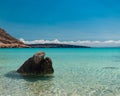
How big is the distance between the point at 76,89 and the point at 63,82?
9.42 feet

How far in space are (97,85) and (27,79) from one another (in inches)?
232

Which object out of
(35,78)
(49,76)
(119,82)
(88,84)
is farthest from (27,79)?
(119,82)

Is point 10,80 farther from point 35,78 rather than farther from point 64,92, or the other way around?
point 64,92

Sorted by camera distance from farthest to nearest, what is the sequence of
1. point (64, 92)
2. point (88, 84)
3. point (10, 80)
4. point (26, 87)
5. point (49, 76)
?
1. point (49, 76)
2. point (10, 80)
3. point (88, 84)
4. point (26, 87)
5. point (64, 92)

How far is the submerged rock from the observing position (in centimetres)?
2308

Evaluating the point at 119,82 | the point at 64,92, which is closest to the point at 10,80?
the point at 64,92

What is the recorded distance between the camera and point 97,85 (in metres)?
18.5

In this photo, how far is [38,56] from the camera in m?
23.1

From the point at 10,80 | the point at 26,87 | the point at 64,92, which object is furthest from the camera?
the point at 10,80

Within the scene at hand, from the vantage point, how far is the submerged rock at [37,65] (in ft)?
75.7

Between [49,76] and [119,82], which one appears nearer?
[119,82]

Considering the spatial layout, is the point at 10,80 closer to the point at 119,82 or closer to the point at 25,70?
the point at 25,70

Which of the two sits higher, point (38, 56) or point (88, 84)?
point (38, 56)

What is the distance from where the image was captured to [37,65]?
23.3 meters
